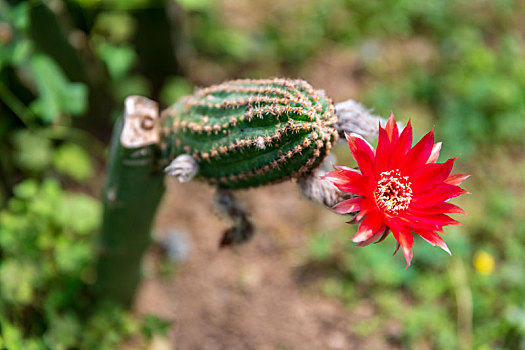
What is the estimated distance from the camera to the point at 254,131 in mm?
1494

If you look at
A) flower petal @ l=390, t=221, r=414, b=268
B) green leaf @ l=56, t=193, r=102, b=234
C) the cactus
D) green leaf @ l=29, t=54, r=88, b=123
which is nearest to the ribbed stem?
the cactus

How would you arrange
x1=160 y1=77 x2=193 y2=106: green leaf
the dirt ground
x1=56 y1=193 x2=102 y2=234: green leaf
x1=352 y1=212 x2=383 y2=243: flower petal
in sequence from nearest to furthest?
x1=352 y1=212 x2=383 y2=243: flower petal
x1=56 y1=193 x2=102 y2=234: green leaf
the dirt ground
x1=160 y1=77 x2=193 y2=106: green leaf

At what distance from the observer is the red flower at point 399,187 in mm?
1337

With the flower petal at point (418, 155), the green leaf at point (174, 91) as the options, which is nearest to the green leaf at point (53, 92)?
the green leaf at point (174, 91)

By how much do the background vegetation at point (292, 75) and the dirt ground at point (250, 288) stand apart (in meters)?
0.12

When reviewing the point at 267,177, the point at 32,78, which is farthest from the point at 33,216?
the point at 267,177

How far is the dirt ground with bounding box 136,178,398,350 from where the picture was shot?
2701 mm

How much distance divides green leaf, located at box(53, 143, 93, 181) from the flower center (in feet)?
6.83

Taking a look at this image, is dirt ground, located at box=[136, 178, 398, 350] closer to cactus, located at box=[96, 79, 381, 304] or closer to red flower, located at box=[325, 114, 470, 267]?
cactus, located at box=[96, 79, 381, 304]

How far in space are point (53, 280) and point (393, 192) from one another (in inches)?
73.1

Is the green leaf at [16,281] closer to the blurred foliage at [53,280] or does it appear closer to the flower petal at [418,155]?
the blurred foliage at [53,280]

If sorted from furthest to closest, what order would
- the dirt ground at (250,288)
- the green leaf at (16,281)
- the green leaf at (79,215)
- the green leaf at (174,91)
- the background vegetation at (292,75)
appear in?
the green leaf at (174,91), the dirt ground at (250,288), the green leaf at (79,215), the background vegetation at (292,75), the green leaf at (16,281)

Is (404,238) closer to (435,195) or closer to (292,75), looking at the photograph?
(435,195)

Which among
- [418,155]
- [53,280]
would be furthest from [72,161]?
Result: [418,155]
